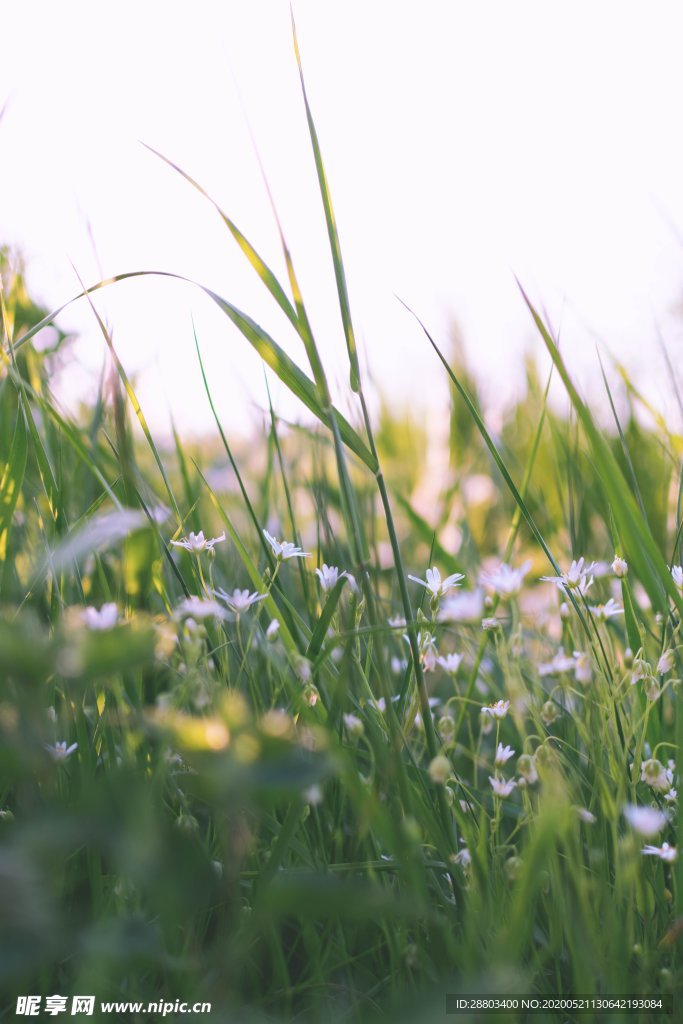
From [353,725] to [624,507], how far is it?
41 centimetres

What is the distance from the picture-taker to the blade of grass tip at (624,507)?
87 cm

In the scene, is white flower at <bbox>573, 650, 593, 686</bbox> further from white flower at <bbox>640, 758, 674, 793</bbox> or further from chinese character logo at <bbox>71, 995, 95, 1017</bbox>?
chinese character logo at <bbox>71, 995, 95, 1017</bbox>

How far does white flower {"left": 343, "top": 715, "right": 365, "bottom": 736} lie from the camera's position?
93 cm

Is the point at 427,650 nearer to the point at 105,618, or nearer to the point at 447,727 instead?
the point at 447,727

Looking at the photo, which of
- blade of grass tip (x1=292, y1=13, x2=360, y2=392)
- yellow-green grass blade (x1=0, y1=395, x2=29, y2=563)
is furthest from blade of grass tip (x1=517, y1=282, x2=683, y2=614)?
yellow-green grass blade (x1=0, y1=395, x2=29, y2=563)

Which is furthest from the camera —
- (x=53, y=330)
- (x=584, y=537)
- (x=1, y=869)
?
(x=53, y=330)

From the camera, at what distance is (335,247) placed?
91 cm

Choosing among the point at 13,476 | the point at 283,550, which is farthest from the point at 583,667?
the point at 13,476

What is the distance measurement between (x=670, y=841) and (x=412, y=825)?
39cm

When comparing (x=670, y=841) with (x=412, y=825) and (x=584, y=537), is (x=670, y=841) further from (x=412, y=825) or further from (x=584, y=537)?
(x=584, y=537)

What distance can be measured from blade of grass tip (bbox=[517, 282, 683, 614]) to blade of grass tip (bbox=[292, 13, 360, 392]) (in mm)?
225

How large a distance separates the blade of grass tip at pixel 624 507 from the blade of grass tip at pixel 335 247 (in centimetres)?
23

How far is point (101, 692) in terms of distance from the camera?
0.94 m

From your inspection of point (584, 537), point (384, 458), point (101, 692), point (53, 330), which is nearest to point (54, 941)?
point (101, 692)
